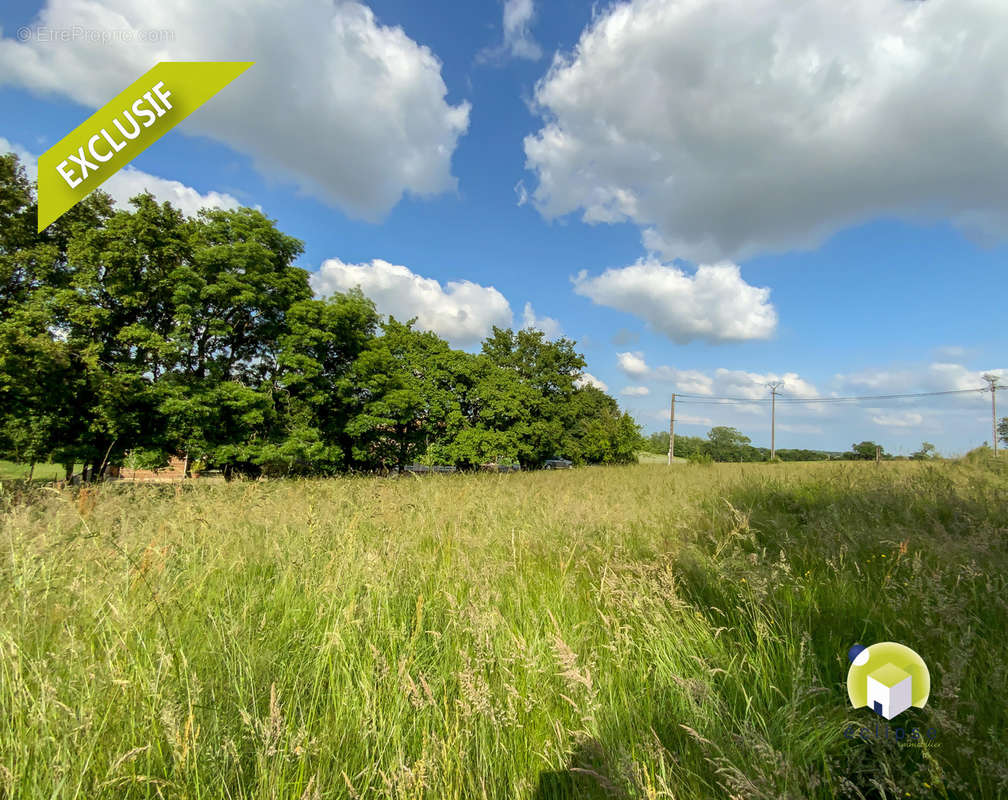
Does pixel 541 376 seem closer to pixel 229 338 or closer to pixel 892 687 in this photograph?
pixel 229 338

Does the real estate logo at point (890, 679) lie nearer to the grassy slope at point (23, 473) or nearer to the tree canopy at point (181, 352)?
the grassy slope at point (23, 473)

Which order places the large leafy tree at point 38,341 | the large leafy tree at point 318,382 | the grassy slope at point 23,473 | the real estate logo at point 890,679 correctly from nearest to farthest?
the real estate logo at point 890,679, the grassy slope at point 23,473, the large leafy tree at point 38,341, the large leafy tree at point 318,382

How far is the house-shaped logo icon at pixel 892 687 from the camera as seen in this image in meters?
1.26

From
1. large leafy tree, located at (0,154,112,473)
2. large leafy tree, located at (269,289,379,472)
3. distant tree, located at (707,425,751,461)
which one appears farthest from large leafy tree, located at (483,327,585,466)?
distant tree, located at (707,425,751,461)

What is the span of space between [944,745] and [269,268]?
2048 cm

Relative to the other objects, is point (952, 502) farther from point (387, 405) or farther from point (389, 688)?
point (387, 405)

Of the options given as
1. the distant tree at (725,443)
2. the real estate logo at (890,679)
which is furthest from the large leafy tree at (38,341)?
the distant tree at (725,443)

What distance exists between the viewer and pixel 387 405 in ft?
65.6

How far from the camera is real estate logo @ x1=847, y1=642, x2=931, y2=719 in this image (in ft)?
4.11

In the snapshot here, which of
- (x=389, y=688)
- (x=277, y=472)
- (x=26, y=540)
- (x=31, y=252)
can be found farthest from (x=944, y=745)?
(x=31, y=252)

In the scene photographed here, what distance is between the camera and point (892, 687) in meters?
1.27

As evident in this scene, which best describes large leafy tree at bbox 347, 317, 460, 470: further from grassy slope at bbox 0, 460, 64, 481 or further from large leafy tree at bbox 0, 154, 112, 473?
grassy slope at bbox 0, 460, 64, 481

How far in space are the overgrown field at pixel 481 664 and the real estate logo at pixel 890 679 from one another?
0.12 metres

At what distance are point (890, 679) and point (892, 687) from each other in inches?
1.3
